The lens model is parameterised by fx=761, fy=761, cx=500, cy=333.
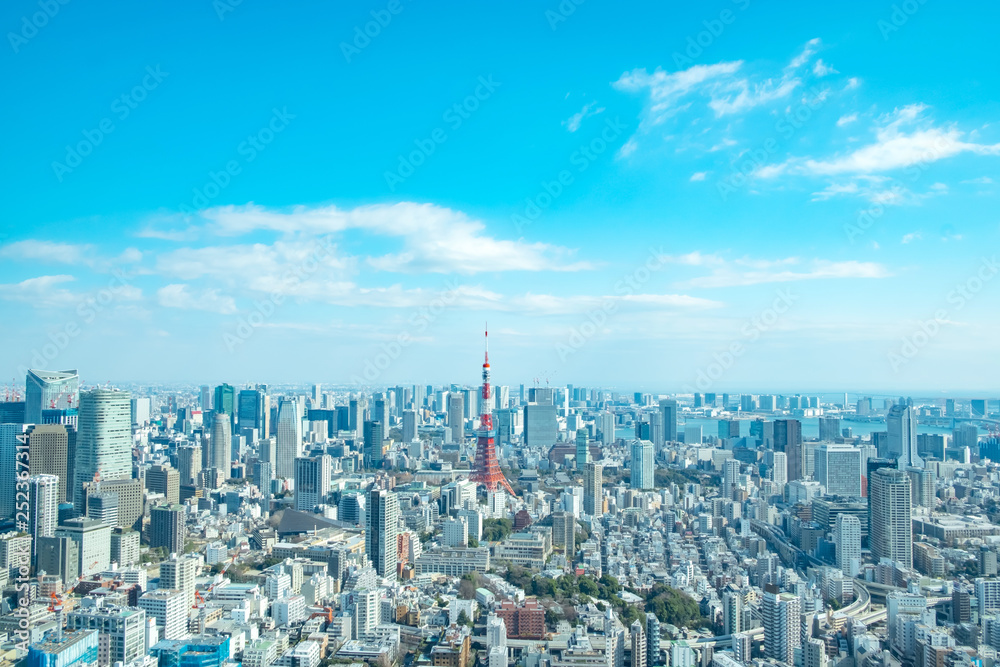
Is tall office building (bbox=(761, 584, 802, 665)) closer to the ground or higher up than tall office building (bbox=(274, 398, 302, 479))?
closer to the ground

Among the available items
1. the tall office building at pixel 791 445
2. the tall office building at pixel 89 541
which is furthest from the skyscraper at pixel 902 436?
the tall office building at pixel 89 541

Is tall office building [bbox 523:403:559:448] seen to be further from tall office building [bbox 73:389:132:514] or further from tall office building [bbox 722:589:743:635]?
tall office building [bbox 722:589:743:635]

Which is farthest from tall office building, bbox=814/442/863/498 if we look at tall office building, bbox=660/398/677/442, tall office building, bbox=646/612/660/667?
tall office building, bbox=646/612/660/667

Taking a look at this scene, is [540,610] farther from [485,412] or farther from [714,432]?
[714,432]

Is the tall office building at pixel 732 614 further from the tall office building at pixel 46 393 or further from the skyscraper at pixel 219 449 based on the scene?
the skyscraper at pixel 219 449

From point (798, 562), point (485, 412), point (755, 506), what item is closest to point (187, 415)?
point (485, 412)

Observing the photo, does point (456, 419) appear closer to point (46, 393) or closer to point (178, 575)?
point (46, 393)
